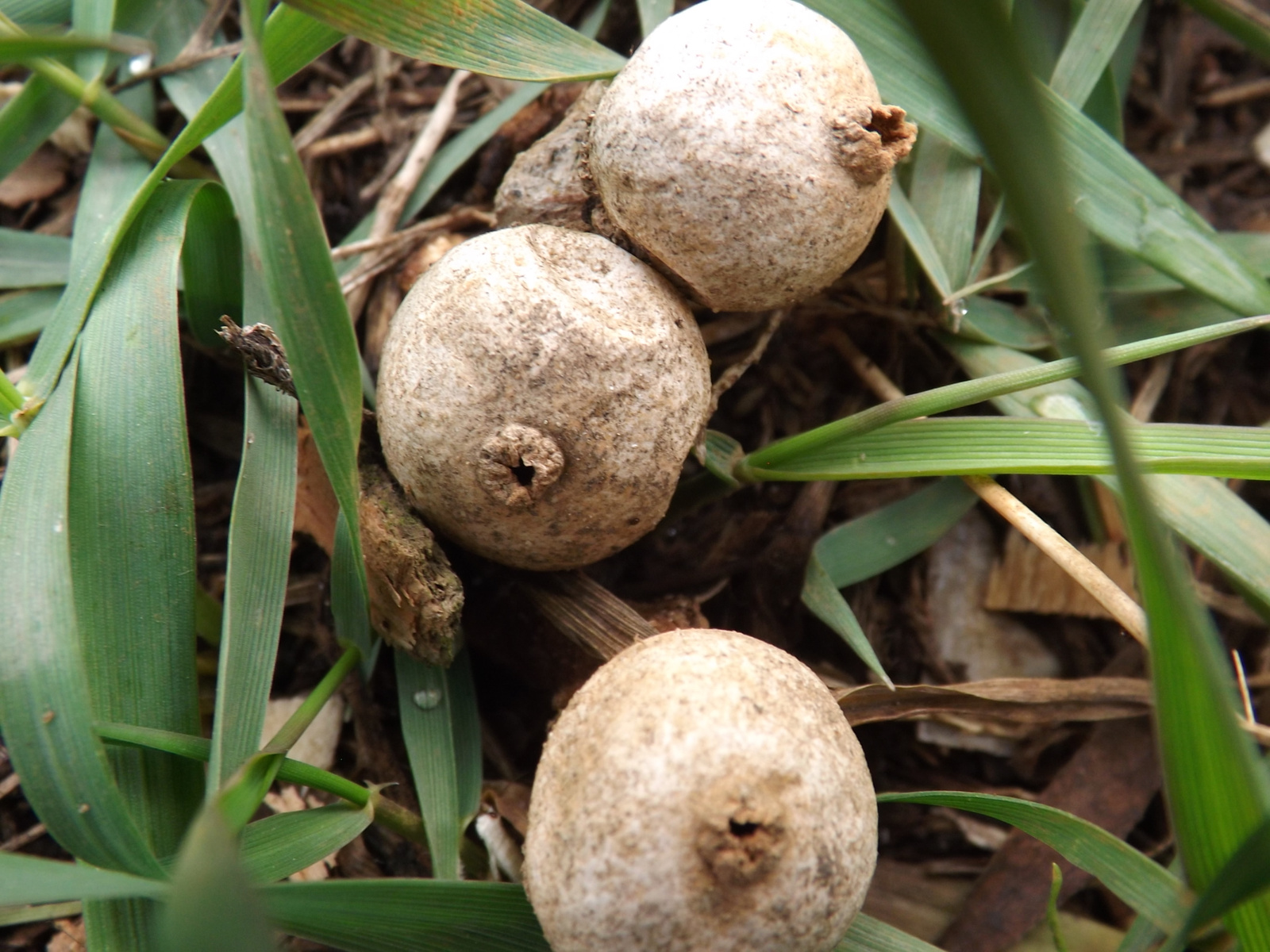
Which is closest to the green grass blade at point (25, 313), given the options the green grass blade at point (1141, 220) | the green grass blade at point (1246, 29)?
the green grass blade at point (1141, 220)

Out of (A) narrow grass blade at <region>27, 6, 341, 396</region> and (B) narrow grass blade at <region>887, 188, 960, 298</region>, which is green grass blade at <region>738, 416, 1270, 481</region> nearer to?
(B) narrow grass blade at <region>887, 188, 960, 298</region>

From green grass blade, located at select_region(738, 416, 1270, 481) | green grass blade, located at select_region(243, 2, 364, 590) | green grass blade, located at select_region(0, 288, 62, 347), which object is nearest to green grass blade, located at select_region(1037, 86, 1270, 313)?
green grass blade, located at select_region(738, 416, 1270, 481)

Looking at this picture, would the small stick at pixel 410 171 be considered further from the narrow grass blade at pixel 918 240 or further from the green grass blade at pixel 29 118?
the narrow grass blade at pixel 918 240

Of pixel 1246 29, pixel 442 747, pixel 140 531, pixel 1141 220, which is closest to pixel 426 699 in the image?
pixel 442 747

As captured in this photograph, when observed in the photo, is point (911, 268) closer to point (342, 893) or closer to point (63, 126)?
point (342, 893)

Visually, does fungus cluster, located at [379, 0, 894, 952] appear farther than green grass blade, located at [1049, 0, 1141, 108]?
No
